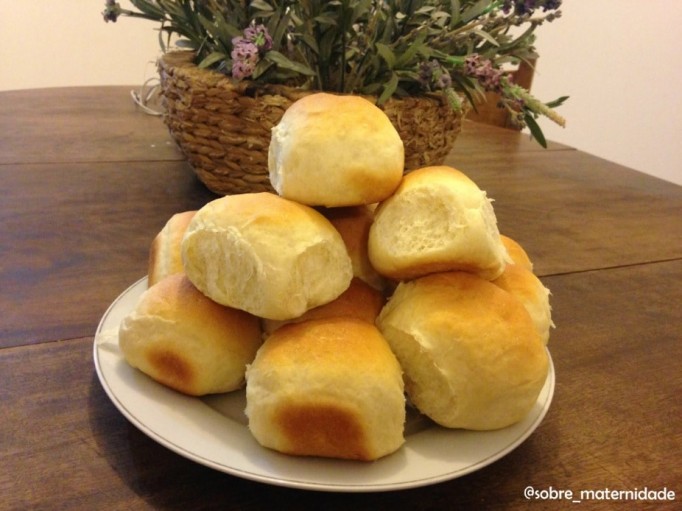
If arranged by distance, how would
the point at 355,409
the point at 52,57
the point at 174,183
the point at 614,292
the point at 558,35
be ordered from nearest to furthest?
1. the point at 355,409
2. the point at 614,292
3. the point at 174,183
4. the point at 52,57
5. the point at 558,35

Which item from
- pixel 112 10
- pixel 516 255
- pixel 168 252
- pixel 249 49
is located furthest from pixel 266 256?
pixel 112 10

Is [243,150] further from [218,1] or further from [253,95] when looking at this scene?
[218,1]

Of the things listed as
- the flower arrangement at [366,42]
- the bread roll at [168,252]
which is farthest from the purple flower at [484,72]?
the bread roll at [168,252]

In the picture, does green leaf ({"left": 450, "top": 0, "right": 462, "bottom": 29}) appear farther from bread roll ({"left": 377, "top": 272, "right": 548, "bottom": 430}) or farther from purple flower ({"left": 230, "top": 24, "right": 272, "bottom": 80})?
Result: bread roll ({"left": 377, "top": 272, "right": 548, "bottom": 430})

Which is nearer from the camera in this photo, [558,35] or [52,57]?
[52,57]

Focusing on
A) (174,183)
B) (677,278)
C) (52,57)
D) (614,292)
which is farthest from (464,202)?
Result: (52,57)

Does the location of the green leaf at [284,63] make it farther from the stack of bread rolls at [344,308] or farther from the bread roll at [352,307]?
the bread roll at [352,307]
